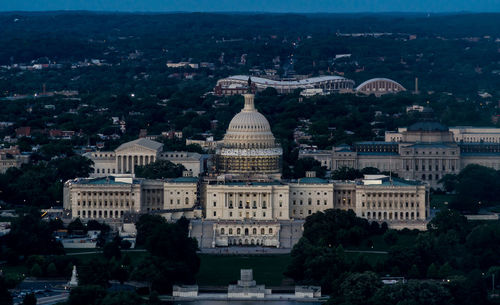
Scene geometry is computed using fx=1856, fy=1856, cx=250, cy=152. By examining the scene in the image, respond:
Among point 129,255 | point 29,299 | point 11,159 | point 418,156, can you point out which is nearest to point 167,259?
point 129,255

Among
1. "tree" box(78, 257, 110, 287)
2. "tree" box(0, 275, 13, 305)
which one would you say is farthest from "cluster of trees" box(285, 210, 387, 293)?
"tree" box(0, 275, 13, 305)

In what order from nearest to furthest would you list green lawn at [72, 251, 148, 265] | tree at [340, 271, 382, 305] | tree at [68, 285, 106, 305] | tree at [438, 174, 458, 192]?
tree at [68, 285, 106, 305] → tree at [340, 271, 382, 305] → green lawn at [72, 251, 148, 265] → tree at [438, 174, 458, 192]

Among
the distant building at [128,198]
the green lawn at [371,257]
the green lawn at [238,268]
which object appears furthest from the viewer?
the distant building at [128,198]

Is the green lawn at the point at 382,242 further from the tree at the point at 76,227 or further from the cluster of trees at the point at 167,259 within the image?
the tree at the point at 76,227

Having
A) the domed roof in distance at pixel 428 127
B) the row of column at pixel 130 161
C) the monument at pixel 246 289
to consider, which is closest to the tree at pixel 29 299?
the monument at pixel 246 289

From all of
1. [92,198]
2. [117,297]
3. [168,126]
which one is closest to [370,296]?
[117,297]

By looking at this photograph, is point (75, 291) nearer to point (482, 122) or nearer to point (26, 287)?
point (26, 287)

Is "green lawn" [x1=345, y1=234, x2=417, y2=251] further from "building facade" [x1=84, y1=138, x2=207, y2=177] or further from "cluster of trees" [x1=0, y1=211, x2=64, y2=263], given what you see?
"building facade" [x1=84, y1=138, x2=207, y2=177]
